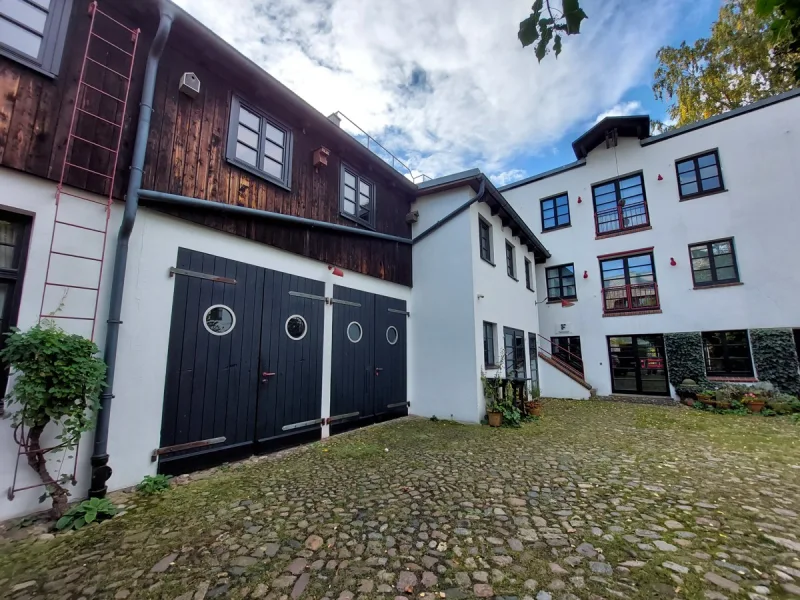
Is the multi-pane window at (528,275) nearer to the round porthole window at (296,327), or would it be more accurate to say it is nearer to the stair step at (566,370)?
the stair step at (566,370)

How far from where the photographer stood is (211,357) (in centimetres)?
429

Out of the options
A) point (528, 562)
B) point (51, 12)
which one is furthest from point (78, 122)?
point (528, 562)

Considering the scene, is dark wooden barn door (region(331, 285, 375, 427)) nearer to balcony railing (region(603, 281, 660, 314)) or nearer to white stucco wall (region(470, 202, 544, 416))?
white stucco wall (region(470, 202, 544, 416))

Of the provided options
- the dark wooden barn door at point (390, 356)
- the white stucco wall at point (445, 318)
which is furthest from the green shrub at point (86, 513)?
the white stucco wall at point (445, 318)

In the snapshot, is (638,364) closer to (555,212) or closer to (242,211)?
(555,212)

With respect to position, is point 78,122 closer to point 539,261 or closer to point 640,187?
point 539,261

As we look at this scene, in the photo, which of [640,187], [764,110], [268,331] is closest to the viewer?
[268,331]

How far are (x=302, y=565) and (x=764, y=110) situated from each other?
1578cm

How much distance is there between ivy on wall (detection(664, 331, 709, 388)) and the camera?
10.2m

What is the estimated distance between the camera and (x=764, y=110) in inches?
389

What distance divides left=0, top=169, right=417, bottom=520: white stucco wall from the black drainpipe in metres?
0.14

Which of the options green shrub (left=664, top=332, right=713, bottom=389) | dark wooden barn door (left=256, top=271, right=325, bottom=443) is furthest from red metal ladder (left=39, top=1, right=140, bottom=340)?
green shrub (left=664, top=332, right=713, bottom=389)

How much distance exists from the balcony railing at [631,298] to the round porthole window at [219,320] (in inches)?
485

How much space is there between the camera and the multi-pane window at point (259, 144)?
4887 millimetres
